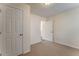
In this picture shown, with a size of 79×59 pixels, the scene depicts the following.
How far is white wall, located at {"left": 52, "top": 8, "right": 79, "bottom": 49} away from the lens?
3.71 m

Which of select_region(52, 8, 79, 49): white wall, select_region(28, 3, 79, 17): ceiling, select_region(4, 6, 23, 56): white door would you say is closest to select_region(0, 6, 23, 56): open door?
select_region(4, 6, 23, 56): white door

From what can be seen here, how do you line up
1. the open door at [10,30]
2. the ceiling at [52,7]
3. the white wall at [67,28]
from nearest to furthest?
the ceiling at [52,7] < the open door at [10,30] < the white wall at [67,28]

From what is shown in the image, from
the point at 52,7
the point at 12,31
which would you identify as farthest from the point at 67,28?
the point at 12,31

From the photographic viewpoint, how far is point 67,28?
4.08m

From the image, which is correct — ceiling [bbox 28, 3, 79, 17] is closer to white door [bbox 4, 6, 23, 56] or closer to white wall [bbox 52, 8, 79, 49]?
white door [bbox 4, 6, 23, 56]

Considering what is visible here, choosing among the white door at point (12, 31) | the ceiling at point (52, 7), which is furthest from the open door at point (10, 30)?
the ceiling at point (52, 7)

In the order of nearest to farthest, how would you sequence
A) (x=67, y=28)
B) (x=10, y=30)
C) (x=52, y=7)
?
1. (x=52, y=7)
2. (x=10, y=30)
3. (x=67, y=28)

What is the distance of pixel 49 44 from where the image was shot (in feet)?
11.7

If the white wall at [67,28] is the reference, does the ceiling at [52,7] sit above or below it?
above

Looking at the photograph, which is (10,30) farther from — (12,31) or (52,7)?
(52,7)

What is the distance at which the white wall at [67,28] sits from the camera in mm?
3706

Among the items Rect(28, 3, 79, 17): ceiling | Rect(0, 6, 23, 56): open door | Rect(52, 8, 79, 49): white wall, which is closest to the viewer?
Rect(28, 3, 79, 17): ceiling

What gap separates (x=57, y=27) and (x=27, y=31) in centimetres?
131

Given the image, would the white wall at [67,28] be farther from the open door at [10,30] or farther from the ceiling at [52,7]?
the open door at [10,30]
